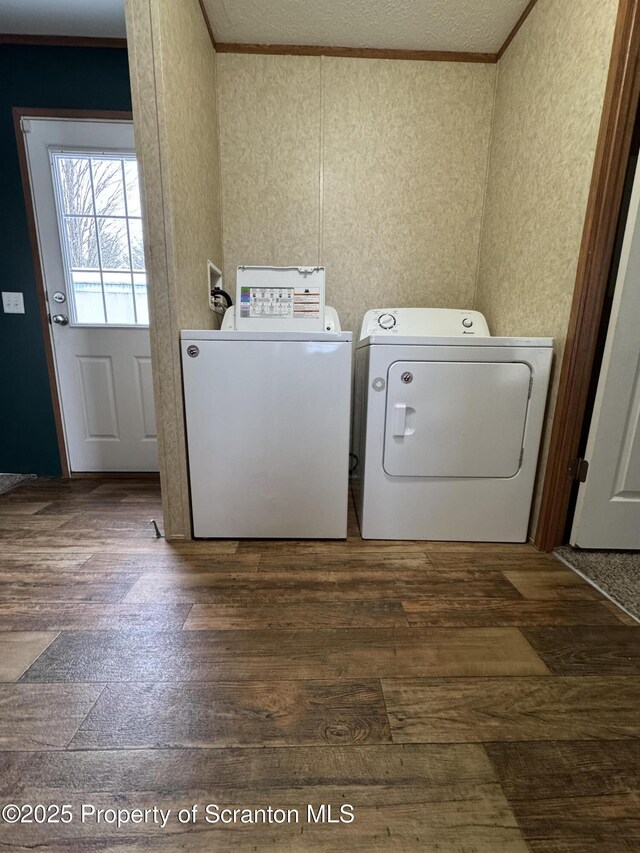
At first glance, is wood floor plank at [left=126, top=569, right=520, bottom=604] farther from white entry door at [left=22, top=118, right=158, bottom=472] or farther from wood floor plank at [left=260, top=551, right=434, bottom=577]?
white entry door at [left=22, top=118, right=158, bottom=472]

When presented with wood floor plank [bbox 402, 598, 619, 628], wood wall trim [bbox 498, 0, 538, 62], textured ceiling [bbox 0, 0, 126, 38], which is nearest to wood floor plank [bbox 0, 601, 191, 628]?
wood floor plank [bbox 402, 598, 619, 628]

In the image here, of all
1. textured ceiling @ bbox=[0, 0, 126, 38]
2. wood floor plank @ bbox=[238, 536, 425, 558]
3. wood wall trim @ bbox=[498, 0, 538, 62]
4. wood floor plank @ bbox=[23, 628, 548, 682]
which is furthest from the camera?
textured ceiling @ bbox=[0, 0, 126, 38]

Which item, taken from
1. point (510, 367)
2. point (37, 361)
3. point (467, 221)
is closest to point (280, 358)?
point (510, 367)

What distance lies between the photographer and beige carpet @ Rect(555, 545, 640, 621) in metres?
1.13

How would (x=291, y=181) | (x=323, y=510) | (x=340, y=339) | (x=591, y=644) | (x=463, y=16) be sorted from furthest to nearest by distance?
(x=291, y=181) < (x=463, y=16) < (x=323, y=510) < (x=340, y=339) < (x=591, y=644)

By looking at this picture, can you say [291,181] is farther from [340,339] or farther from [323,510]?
[323,510]

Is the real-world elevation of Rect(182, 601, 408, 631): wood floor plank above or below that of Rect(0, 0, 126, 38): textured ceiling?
below

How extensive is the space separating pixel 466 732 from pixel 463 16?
2.63m

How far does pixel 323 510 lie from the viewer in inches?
55.7

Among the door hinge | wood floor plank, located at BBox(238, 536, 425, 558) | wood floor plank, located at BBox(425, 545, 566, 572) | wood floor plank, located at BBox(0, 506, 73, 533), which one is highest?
the door hinge

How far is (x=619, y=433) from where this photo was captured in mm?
1287

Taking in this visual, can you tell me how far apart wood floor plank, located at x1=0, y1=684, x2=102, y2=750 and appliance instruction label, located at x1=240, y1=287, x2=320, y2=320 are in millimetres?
1332

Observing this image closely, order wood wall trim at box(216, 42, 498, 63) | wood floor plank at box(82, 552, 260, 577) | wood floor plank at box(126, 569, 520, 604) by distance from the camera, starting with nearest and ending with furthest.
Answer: wood floor plank at box(126, 569, 520, 604) → wood floor plank at box(82, 552, 260, 577) → wood wall trim at box(216, 42, 498, 63)

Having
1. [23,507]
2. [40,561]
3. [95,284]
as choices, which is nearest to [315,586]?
[40,561]
